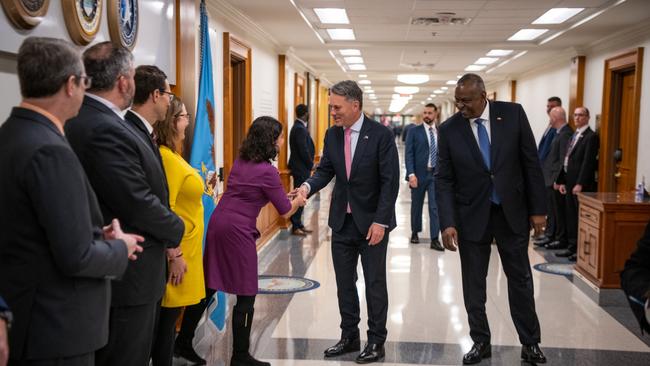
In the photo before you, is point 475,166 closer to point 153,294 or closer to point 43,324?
point 153,294

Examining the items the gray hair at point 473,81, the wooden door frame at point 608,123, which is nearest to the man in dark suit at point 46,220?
the gray hair at point 473,81

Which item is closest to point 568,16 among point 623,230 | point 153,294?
point 623,230

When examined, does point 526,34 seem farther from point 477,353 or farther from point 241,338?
point 241,338

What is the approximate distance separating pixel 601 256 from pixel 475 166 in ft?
7.35

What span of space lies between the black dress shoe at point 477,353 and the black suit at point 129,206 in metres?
2.12

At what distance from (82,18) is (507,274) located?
8.79 feet

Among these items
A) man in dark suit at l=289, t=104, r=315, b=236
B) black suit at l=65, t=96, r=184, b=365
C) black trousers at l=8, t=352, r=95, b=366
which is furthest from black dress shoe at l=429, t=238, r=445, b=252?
black trousers at l=8, t=352, r=95, b=366

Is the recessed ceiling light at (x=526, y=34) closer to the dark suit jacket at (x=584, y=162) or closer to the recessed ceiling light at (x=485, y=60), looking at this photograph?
the dark suit jacket at (x=584, y=162)

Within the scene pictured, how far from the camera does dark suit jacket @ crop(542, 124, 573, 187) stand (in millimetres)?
8000

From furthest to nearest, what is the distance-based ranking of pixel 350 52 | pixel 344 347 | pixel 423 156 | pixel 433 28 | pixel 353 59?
1. pixel 353 59
2. pixel 350 52
3. pixel 433 28
4. pixel 423 156
5. pixel 344 347

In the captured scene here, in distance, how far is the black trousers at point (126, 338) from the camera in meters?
2.32

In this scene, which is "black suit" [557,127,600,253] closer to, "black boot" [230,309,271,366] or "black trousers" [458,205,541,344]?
"black trousers" [458,205,541,344]

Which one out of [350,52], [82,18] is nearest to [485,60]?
[350,52]

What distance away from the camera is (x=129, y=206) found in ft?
7.54
